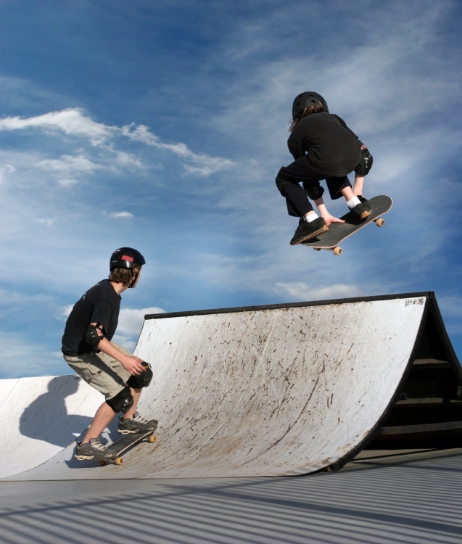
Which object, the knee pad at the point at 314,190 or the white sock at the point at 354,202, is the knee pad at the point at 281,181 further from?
the white sock at the point at 354,202

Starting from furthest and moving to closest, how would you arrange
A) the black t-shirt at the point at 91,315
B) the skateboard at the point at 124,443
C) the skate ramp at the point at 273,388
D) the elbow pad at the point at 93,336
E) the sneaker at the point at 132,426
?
the sneaker at the point at 132,426, the skateboard at the point at 124,443, the black t-shirt at the point at 91,315, the elbow pad at the point at 93,336, the skate ramp at the point at 273,388

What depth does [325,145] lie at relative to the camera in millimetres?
4840

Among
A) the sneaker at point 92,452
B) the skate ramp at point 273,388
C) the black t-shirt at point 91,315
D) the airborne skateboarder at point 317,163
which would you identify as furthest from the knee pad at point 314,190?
the sneaker at point 92,452

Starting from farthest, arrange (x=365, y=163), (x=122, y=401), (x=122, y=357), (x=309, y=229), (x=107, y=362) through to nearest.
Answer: (x=107, y=362), (x=122, y=401), (x=365, y=163), (x=309, y=229), (x=122, y=357)

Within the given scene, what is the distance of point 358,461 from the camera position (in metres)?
5.43

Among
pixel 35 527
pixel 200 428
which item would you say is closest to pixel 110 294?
pixel 200 428

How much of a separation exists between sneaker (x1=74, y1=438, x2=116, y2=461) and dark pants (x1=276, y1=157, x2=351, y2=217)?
8.90ft

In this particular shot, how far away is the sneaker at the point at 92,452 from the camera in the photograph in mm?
5328

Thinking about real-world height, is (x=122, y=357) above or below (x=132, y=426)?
above

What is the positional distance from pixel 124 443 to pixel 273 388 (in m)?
1.47

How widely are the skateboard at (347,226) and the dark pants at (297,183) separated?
0.33m

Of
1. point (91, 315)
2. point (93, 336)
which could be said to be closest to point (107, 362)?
point (91, 315)

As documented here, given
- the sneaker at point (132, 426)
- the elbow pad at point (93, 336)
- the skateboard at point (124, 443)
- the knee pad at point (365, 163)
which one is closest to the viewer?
the elbow pad at point (93, 336)

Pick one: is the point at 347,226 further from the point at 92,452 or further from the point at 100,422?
the point at 92,452
